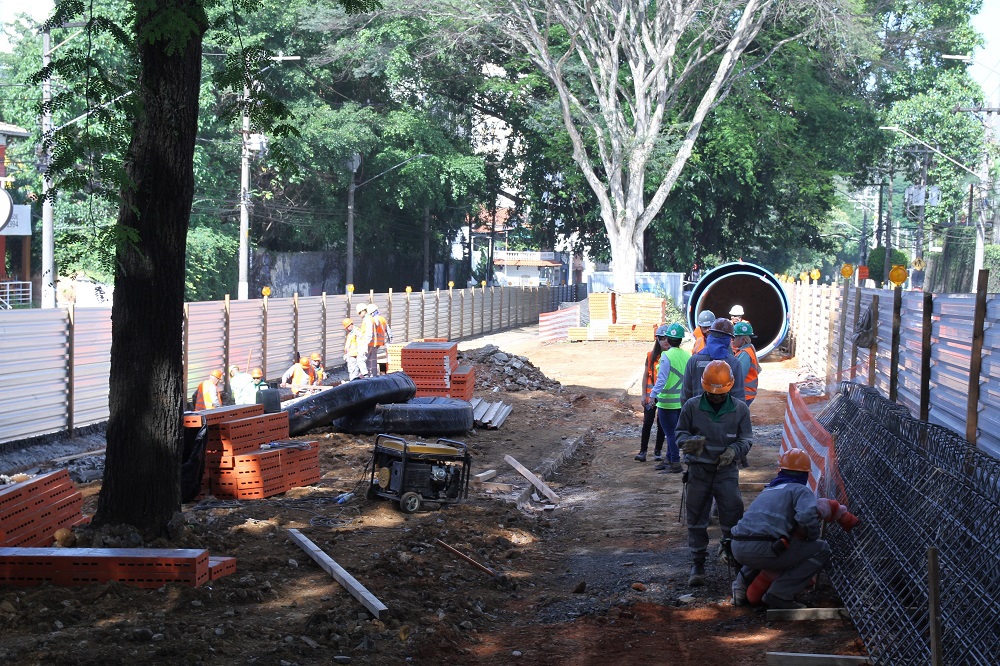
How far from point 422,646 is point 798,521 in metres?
2.44

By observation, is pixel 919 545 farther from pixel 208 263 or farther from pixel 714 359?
pixel 208 263

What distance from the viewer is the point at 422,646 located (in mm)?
6207

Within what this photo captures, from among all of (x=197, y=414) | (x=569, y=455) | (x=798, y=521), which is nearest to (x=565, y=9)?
(x=569, y=455)

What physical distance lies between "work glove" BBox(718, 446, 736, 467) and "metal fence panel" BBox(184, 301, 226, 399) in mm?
12242

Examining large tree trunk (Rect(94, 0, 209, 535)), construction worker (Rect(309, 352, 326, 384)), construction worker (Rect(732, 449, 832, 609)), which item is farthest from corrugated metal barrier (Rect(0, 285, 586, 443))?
construction worker (Rect(732, 449, 832, 609))

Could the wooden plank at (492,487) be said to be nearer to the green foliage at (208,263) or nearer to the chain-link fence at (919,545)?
the chain-link fence at (919,545)

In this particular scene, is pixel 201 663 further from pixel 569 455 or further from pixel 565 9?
pixel 565 9

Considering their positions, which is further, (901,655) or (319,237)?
(319,237)

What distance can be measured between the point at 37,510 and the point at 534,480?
5878 millimetres

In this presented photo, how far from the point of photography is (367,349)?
21375 mm

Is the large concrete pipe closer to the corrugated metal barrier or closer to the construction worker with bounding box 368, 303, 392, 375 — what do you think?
the construction worker with bounding box 368, 303, 392, 375

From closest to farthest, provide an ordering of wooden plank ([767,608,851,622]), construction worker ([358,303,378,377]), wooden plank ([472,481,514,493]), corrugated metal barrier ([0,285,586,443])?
wooden plank ([767,608,851,622]), wooden plank ([472,481,514,493]), corrugated metal barrier ([0,285,586,443]), construction worker ([358,303,378,377])

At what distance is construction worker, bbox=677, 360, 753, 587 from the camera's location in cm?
761

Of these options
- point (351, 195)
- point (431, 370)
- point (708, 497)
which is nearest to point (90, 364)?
point (431, 370)
